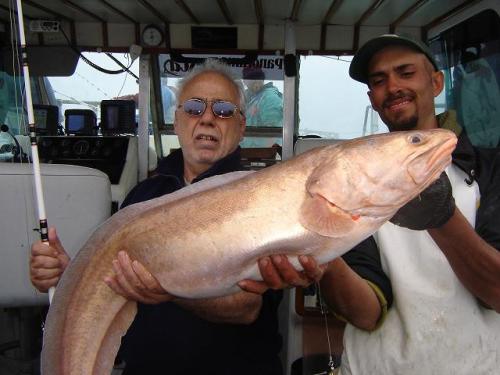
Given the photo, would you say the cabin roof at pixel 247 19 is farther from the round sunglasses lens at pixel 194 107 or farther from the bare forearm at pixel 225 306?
the bare forearm at pixel 225 306

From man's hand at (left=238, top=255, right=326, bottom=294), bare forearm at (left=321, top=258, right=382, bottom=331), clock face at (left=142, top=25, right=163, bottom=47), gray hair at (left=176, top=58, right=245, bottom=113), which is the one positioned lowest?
bare forearm at (left=321, top=258, right=382, bottom=331)

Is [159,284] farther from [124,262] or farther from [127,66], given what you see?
[127,66]

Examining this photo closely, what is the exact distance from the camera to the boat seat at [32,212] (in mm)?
2885

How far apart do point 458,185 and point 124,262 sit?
4.80 ft

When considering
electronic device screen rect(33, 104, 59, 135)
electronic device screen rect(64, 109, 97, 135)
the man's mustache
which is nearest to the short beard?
Result: the man's mustache

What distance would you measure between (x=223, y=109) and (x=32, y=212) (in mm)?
1407

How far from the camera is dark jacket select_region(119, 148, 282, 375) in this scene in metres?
2.22

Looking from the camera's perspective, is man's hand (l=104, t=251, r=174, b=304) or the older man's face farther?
the older man's face

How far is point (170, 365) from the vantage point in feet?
7.39

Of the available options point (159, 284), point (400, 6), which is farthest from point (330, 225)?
point (400, 6)

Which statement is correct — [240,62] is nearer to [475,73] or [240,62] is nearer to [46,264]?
[475,73]

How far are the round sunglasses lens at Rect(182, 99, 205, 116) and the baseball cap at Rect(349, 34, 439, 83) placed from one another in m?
0.92

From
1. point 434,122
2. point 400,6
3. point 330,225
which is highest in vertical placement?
point 400,6

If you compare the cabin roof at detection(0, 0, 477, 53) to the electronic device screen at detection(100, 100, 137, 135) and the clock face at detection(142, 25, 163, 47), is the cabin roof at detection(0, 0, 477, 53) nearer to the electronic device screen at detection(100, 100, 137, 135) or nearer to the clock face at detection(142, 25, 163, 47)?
the clock face at detection(142, 25, 163, 47)
